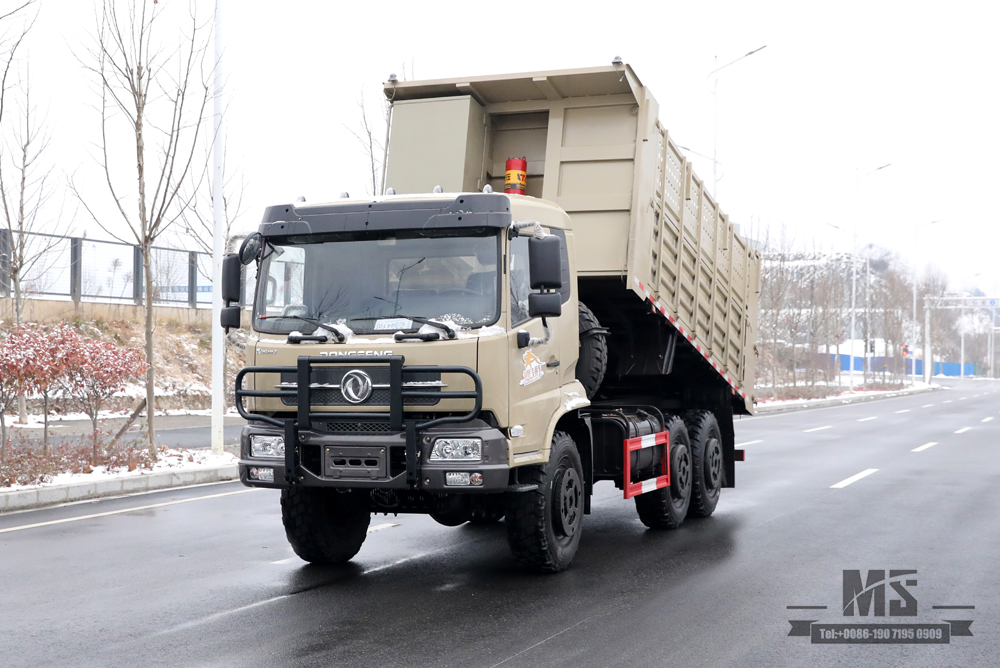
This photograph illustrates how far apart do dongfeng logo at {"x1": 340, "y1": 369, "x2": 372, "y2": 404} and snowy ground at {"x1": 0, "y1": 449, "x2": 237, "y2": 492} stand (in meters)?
6.22

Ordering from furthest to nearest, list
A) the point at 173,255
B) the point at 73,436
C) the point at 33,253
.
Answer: the point at 173,255
the point at 33,253
the point at 73,436

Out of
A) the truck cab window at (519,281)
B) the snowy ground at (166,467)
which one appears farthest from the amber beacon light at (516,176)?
the snowy ground at (166,467)

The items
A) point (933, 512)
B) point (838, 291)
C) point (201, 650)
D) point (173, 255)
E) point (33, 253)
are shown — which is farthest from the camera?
point (838, 291)

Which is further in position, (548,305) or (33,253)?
(33,253)

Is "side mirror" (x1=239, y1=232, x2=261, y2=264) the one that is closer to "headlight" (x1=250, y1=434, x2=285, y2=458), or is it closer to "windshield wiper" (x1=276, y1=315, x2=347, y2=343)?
"windshield wiper" (x1=276, y1=315, x2=347, y2=343)

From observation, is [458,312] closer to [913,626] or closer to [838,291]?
[913,626]

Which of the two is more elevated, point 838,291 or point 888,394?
point 838,291

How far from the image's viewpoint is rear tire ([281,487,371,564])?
7613 millimetres

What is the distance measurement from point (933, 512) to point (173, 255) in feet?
81.8

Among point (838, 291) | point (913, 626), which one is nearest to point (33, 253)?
point (913, 626)

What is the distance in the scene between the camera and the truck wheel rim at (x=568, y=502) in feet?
24.4

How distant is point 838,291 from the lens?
2092 inches

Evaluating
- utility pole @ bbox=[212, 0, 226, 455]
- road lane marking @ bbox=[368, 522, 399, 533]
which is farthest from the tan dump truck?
utility pole @ bbox=[212, 0, 226, 455]

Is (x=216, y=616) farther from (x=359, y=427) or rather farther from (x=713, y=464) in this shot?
(x=713, y=464)
